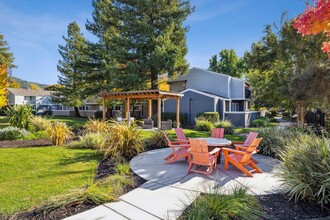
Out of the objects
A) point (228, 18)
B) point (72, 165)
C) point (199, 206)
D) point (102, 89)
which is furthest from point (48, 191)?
point (102, 89)

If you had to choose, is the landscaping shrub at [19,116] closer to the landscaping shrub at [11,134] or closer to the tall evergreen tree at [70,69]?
the landscaping shrub at [11,134]

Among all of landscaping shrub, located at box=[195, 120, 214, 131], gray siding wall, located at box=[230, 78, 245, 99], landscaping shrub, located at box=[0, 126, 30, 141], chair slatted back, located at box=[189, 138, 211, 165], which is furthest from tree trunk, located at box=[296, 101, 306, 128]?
landscaping shrub, located at box=[0, 126, 30, 141]

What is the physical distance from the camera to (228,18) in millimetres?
13109

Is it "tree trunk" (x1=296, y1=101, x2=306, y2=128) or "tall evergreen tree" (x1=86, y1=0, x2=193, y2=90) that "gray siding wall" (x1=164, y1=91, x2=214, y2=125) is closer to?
"tall evergreen tree" (x1=86, y1=0, x2=193, y2=90)

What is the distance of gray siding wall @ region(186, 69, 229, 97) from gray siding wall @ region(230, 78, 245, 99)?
1326 millimetres

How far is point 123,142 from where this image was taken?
24.3ft

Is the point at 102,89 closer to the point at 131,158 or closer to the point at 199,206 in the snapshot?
the point at 131,158

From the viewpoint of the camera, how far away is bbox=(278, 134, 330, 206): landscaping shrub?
3.96 meters

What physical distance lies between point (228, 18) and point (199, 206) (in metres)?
12.4

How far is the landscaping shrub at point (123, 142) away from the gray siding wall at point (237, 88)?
65.4ft

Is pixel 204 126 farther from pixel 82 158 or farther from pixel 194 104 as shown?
pixel 82 158

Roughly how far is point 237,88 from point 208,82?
3.37 meters

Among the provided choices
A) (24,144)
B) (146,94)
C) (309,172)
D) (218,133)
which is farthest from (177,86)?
(309,172)

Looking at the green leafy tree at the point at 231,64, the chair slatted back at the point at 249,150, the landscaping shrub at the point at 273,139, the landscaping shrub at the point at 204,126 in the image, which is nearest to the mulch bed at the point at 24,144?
the chair slatted back at the point at 249,150
